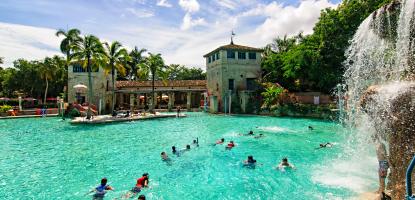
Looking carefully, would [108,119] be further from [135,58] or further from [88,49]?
[135,58]

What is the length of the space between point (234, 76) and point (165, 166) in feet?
96.9

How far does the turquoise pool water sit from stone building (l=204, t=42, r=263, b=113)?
18.9 metres

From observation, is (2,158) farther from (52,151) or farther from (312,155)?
(312,155)

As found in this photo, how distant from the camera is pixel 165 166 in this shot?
12.9m

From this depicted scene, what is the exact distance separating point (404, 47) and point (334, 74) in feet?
82.1

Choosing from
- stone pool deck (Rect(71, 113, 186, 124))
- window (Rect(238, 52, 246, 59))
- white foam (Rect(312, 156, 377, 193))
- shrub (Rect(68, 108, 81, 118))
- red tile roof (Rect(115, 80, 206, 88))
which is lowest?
white foam (Rect(312, 156, 377, 193))

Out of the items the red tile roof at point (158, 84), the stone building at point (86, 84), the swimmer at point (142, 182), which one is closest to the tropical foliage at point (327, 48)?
the red tile roof at point (158, 84)

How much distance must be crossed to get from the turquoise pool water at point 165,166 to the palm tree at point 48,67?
2767cm

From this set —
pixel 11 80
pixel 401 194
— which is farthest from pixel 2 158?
pixel 11 80

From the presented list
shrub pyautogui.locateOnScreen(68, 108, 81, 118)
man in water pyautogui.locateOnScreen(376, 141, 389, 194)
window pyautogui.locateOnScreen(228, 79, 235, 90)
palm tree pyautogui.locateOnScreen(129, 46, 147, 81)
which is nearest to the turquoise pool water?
man in water pyautogui.locateOnScreen(376, 141, 389, 194)

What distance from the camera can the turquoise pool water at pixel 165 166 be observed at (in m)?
9.54

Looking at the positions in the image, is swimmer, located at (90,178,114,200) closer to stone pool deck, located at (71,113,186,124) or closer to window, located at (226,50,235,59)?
stone pool deck, located at (71,113,186,124)

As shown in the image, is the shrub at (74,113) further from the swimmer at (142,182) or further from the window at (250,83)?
the swimmer at (142,182)

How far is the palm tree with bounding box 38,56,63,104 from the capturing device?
4500cm
